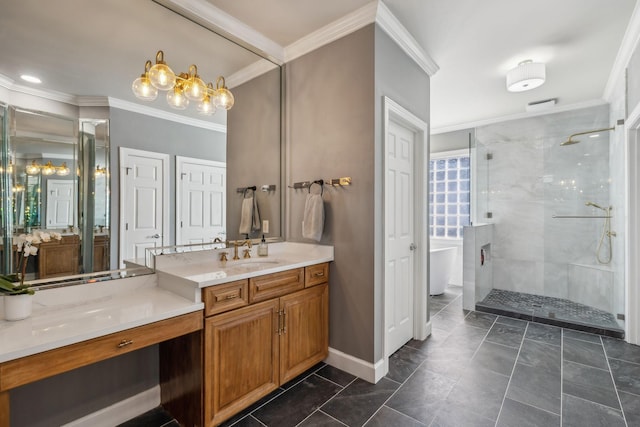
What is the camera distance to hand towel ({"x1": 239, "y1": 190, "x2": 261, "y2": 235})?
97.9 inches

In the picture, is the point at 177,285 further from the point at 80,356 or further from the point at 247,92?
the point at 247,92

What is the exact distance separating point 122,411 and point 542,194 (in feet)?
16.7

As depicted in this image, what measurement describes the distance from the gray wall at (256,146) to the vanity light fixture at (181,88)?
135 millimetres

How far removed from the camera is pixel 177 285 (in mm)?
1714

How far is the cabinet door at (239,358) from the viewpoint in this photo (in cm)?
163

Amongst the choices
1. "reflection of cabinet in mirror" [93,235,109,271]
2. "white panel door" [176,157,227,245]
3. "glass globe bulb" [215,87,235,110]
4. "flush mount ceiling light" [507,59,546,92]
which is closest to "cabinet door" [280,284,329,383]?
"white panel door" [176,157,227,245]

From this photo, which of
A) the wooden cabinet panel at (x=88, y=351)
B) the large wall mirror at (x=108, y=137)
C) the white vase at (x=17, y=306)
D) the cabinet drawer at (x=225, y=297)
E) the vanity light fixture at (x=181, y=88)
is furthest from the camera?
the vanity light fixture at (x=181, y=88)

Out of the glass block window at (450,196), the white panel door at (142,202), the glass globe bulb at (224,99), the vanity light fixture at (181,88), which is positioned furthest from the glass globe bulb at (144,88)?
the glass block window at (450,196)

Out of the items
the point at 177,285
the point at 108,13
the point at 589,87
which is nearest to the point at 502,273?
the point at 589,87

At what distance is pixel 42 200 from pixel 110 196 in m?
0.28

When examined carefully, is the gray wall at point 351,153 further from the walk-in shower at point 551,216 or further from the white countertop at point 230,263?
the walk-in shower at point 551,216

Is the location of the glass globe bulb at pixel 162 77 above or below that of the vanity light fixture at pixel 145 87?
above

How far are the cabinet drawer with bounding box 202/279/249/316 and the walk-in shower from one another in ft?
10.1

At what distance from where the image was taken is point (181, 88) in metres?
2.03
